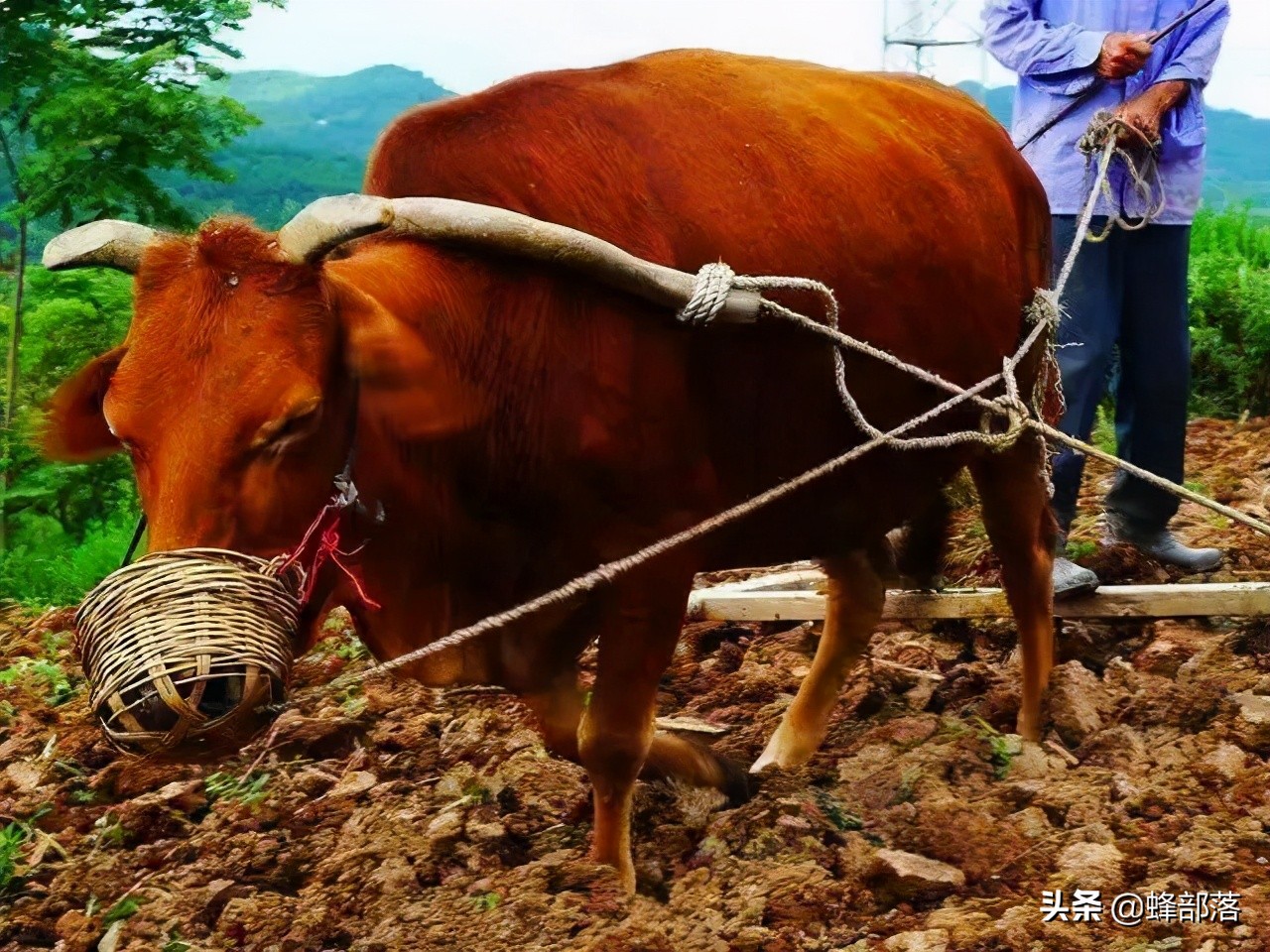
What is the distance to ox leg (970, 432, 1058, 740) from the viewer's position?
12.9 feet

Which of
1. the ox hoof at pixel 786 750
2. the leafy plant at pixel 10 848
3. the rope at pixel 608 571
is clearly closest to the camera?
the rope at pixel 608 571

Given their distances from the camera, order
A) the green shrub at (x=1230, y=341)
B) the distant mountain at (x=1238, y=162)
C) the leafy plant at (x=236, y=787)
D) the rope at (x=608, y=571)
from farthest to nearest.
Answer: the distant mountain at (x=1238, y=162)
the green shrub at (x=1230, y=341)
the leafy plant at (x=236, y=787)
the rope at (x=608, y=571)

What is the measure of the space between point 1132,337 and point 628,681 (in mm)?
2383

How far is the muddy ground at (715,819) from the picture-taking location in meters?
2.89

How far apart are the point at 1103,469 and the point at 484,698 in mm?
3739

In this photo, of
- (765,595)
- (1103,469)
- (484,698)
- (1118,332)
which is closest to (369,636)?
(484,698)

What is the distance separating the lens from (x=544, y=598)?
2.50 metres

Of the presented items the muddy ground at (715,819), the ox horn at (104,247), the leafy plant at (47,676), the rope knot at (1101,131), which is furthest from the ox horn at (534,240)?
the leafy plant at (47,676)

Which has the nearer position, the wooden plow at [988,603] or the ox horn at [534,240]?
the ox horn at [534,240]

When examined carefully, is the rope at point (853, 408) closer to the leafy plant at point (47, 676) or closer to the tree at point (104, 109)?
the leafy plant at point (47, 676)

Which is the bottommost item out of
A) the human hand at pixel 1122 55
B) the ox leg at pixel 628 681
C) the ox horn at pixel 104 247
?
the ox leg at pixel 628 681

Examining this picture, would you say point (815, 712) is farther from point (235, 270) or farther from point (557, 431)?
point (235, 270)

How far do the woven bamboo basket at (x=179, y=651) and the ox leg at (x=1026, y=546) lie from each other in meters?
2.37

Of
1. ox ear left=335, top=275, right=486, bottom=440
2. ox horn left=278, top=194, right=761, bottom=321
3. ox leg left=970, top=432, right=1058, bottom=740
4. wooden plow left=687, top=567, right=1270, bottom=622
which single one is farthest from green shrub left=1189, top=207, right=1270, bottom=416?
ox ear left=335, top=275, right=486, bottom=440
